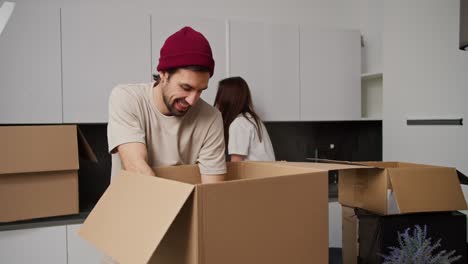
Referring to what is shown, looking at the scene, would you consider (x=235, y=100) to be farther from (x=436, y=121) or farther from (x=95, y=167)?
(x=436, y=121)

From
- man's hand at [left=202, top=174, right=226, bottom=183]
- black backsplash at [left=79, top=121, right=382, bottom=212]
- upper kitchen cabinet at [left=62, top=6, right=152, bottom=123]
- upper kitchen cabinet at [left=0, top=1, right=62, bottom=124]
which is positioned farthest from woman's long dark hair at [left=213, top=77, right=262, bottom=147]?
man's hand at [left=202, top=174, right=226, bottom=183]

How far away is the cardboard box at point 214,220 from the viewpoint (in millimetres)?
580

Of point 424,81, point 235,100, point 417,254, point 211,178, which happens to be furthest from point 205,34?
point 417,254

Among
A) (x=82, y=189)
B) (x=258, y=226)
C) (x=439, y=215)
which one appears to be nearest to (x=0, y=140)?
(x=82, y=189)

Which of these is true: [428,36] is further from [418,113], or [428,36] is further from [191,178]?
[191,178]

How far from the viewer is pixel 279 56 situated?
2.41 metres

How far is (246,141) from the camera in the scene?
2.10 m

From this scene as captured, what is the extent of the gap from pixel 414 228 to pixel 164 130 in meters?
0.75

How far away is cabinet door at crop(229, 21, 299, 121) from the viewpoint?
231 cm

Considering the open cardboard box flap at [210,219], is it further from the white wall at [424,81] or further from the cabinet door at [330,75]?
the cabinet door at [330,75]

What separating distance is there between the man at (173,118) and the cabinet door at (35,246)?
2.83 ft

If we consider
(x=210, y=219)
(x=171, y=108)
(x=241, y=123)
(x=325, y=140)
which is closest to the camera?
(x=210, y=219)

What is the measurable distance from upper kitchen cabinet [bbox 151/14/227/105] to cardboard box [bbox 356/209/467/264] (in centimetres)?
138

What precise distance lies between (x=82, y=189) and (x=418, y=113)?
1.99m
